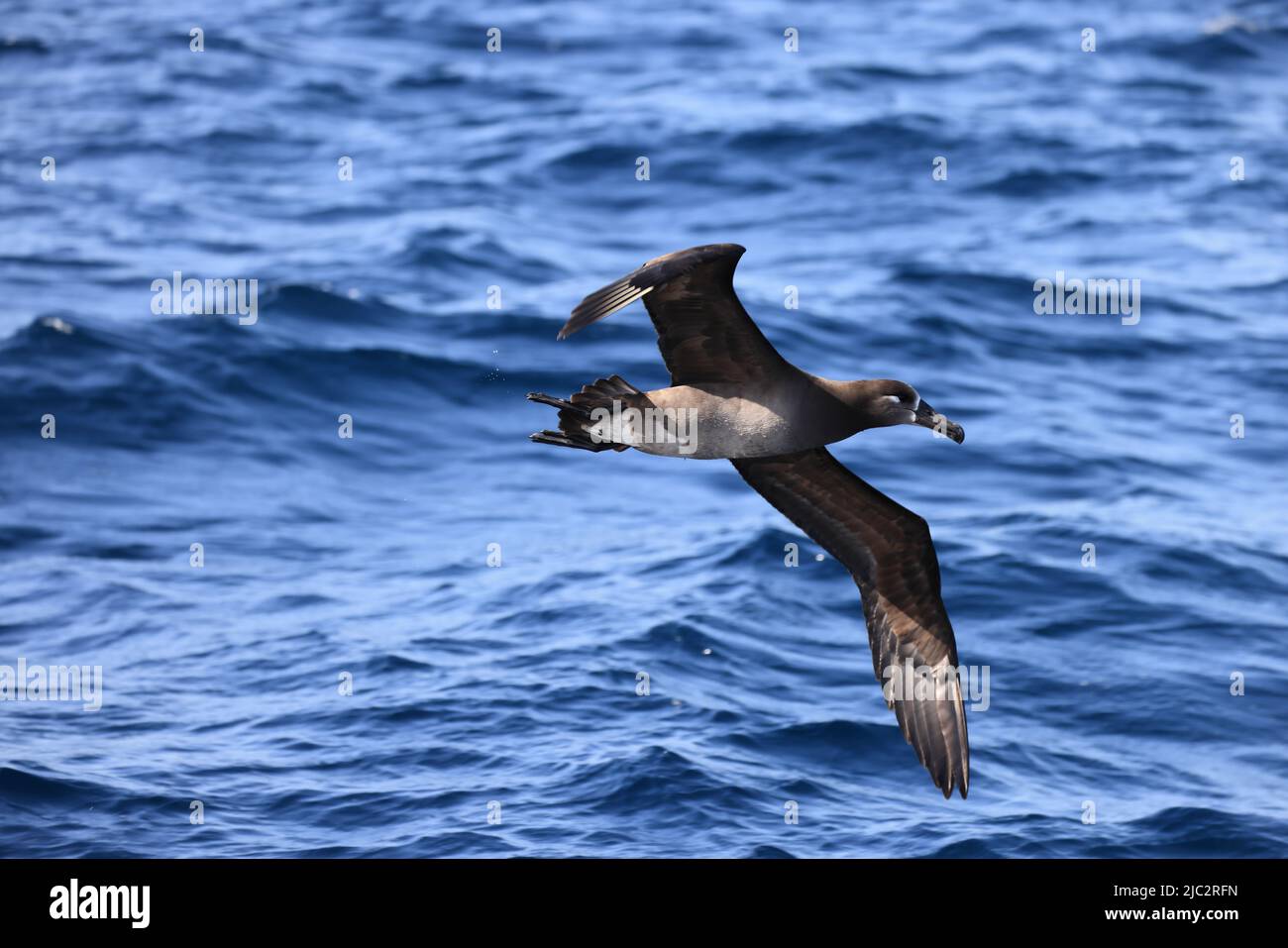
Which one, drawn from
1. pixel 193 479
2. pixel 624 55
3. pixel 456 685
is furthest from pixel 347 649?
pixel 624 55

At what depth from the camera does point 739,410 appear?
1202cm

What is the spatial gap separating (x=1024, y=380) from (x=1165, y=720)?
25.4 feet

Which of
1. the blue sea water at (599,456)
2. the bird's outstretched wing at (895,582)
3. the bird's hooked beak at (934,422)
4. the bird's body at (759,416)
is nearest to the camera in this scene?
the bird's hooked beak at (934,422)

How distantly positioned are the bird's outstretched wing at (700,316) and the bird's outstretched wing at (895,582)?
1344mm

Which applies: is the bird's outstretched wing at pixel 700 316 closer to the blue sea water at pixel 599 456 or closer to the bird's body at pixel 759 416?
the bird's body at pixel 759 416

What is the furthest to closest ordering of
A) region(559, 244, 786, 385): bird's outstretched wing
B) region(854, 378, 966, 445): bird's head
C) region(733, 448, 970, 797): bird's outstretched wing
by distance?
region(733, 448, 970, 797): bird's outstretched wing < region(854, 378, 966, 445): bird's head < region(559, 244, 786, 385): bird's outstretched wing

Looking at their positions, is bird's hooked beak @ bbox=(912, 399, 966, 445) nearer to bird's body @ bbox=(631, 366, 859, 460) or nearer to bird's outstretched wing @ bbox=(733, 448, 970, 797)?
bird's body @ bbox=(631, 366, 859, 460)

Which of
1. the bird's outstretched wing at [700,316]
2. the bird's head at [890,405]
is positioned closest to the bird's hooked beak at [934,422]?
the bird's head at [890,405]

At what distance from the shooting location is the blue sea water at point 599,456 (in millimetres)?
15562

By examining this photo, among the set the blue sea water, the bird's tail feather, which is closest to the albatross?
the bird's tail feather

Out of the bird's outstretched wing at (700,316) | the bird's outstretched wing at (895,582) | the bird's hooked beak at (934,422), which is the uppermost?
the bird's outstretched wing at (700,316)

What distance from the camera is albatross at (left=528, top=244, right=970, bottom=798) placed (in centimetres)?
1152

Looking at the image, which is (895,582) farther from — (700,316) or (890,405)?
(700,316)

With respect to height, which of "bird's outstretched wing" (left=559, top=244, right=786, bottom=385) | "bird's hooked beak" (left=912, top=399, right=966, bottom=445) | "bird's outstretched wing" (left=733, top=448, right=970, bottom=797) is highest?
"bird's outstretched wing" (left=559, top=244, right=786, bottom=385)
